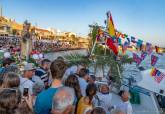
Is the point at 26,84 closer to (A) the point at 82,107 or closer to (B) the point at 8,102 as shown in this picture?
(A) the point at 82,107

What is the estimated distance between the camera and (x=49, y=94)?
3.80 meters

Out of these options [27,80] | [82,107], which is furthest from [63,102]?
[27,80]

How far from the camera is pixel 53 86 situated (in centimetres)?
395

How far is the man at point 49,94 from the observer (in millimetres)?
3736

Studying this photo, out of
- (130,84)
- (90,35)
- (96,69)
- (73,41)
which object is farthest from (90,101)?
(73,41)

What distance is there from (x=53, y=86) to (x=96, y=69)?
29.9 ft

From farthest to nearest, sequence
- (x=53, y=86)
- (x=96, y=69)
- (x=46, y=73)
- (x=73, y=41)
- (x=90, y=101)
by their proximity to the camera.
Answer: (x=73, y=41) < (x=96, y=69) < (x=46, y=73) < (x=90, y=101) < (x=53, y=86)

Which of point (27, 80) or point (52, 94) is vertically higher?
point (52, 94)

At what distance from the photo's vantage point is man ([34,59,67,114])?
3.74 meters

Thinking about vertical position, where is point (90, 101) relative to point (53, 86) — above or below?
below

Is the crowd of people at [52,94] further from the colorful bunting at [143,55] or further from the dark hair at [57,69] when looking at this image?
the colorful bunting at [143,55]

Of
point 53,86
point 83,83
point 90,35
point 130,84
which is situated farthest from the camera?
point 90,35

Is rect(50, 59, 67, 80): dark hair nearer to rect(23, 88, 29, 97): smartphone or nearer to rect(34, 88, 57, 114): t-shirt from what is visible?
rect(34, 88, 57, 114): t-shirt

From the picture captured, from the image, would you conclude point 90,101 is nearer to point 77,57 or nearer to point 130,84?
point 130,84
